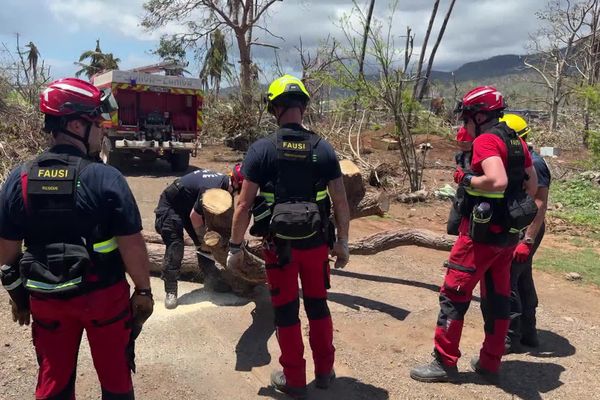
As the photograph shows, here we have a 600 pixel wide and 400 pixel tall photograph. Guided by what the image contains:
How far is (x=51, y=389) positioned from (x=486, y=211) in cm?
263

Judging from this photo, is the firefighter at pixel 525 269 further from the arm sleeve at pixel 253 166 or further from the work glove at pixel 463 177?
the arm sleeve at pixel 253 166

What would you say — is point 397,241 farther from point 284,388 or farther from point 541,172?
point 284,388

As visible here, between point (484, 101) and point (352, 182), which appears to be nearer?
point (484, 101)

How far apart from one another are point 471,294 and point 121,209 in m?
2.39

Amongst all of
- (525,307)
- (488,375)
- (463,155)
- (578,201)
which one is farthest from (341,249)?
(578,201)

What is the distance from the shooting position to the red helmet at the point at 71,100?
238 cm

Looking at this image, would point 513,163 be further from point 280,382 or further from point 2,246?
point 2,246

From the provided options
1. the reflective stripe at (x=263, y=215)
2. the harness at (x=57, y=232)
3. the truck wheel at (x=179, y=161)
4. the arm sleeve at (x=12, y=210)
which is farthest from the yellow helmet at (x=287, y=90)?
the truck wheel at (x=179, y=161)

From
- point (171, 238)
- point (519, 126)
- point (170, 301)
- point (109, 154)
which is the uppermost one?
point (519, 126)

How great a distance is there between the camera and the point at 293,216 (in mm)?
3230

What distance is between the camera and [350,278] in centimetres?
600

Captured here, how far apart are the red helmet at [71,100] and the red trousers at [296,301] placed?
1.43 meters

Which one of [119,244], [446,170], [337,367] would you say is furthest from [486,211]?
[446,170]

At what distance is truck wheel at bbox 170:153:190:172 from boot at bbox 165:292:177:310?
9.26 m
